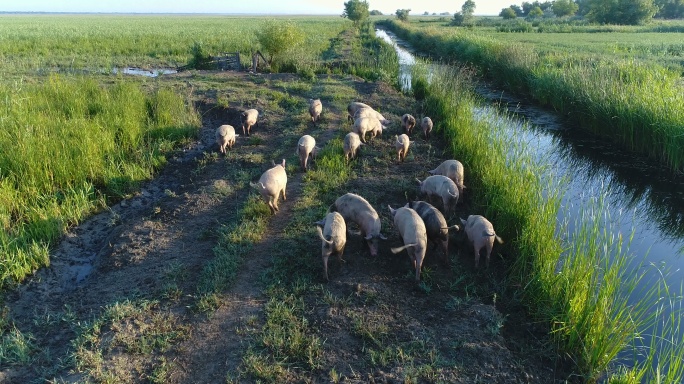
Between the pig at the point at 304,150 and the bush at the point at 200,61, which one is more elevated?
the bush at the point at 200,61

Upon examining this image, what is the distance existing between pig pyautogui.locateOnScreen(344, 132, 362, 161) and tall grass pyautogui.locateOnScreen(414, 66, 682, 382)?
262 cm

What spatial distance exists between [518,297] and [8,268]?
6849 millimetres

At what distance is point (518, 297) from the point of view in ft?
18.7

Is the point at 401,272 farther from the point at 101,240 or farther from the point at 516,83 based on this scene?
the point at 516,83

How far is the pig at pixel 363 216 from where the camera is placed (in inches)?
255

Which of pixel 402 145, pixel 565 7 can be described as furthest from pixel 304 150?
pixel 565 7

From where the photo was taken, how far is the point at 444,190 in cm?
762

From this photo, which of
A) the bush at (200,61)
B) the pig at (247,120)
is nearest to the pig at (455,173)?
the pig at (247,120)

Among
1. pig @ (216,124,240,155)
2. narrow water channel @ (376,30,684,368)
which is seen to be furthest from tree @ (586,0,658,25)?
pig @ (216,124,240,155)

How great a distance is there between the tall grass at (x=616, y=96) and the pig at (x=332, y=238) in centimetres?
867

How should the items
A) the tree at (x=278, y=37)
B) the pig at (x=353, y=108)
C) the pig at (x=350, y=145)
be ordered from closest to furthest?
the pig at (x=350, y=145), the pig at (x=353, y=108), the tree at (x=278, y=37)

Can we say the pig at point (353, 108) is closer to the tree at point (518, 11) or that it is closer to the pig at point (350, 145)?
the pig at point (350, 145)

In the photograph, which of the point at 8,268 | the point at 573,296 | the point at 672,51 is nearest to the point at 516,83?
the point at 672,51

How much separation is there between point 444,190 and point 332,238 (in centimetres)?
262
